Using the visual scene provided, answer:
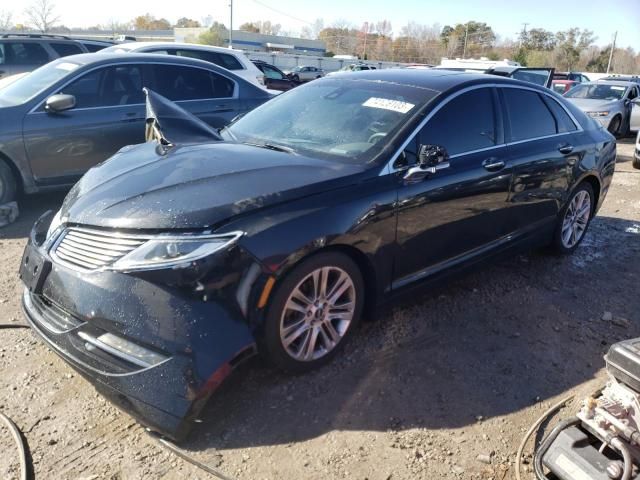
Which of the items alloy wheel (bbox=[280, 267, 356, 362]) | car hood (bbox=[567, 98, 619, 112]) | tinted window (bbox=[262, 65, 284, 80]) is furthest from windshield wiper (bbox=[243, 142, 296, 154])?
tinted window (bbox=[262, 65, 284, 80])

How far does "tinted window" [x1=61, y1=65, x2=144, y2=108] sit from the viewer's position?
580 centimetres

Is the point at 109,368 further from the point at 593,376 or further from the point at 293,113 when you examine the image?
the point at 593,376

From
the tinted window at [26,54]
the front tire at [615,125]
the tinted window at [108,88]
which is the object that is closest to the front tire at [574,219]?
the tinted window at [108,88]

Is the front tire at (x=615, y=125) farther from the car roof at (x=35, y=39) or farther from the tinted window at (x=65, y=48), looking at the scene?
the car roof at (x=35, y=39)

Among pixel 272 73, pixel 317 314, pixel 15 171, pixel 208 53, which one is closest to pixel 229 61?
pixel 208 53

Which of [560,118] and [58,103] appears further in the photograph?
[58,103]

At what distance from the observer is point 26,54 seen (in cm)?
1177

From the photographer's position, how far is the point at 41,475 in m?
2.37

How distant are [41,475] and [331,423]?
4.42 ft

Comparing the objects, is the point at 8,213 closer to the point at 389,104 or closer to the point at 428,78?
the point at 389,104

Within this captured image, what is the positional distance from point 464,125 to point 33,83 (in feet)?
15.5

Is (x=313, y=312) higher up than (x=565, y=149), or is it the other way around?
(x=565, y=149)

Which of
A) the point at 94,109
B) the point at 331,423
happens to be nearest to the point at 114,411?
the point at 331,423

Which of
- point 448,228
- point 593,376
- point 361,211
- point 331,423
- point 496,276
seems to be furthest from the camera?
point 496,276
